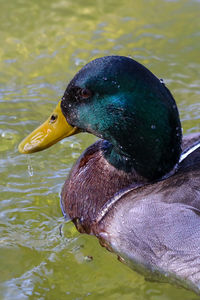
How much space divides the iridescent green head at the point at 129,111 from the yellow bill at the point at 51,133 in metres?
0.06

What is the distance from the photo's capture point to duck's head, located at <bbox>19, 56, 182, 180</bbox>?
11.8 ft

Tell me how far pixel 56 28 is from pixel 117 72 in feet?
10.9

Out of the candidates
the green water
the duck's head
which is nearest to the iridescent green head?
the duck's head

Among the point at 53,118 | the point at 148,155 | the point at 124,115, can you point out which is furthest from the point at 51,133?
the point at 148,155

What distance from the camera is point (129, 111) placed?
3.65m

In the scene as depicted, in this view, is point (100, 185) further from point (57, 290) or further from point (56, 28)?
point (56, 28)

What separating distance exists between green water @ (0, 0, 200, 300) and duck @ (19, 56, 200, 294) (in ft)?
0.72

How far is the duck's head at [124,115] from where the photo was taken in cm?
358

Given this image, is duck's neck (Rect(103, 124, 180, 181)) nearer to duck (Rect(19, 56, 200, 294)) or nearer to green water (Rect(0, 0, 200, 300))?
duck (Rect(19, 56, 200, 294))

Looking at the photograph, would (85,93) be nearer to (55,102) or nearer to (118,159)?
(118,159)

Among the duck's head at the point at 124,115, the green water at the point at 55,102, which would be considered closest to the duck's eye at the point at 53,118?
the duck's head at the point at 124,115

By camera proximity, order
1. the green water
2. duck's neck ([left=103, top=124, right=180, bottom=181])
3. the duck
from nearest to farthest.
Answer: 1. the duck
2. duck's neck ([left=103, top=124, right=180, bottom=181])
3. the green water

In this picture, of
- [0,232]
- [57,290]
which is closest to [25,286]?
[57,290]

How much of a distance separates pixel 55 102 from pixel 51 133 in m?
1.76
